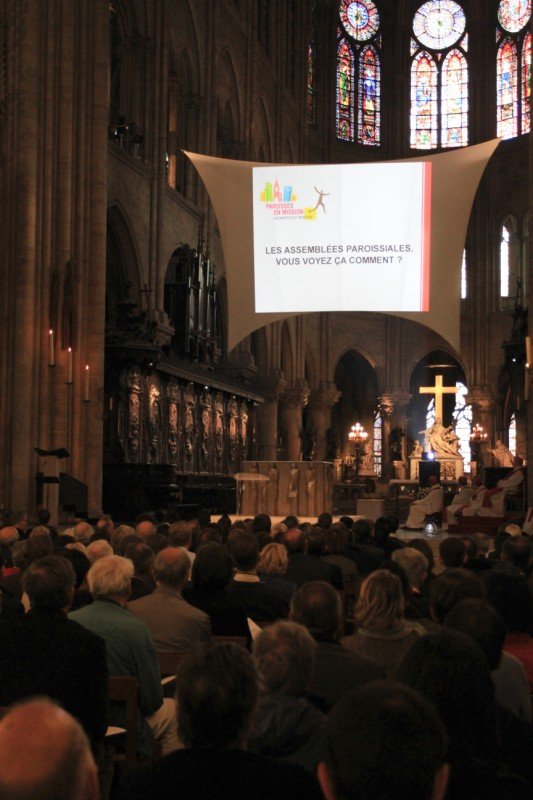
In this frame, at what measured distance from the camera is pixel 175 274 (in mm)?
27344

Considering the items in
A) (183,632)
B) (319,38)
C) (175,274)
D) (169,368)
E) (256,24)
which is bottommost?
(183,632)

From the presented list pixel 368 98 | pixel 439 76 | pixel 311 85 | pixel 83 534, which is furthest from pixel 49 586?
pixel 439 76

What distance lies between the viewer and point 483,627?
11.6 ft

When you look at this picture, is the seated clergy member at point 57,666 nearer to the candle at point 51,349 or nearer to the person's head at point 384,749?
the person's head at point 384,749

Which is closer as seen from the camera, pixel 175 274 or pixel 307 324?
pixel 175 274

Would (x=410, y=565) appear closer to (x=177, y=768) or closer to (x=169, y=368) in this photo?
(x=177, y=768)

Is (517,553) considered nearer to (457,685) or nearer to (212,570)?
(212,570)

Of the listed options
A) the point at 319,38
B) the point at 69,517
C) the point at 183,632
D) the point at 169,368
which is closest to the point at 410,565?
the point at 183,632

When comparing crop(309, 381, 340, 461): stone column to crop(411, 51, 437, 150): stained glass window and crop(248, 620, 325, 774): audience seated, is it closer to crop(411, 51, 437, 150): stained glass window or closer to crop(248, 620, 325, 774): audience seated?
crop(411, 51, 437, 150): stained glass window

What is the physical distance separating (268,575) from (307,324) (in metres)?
33.9

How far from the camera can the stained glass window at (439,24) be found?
4450 centimetres

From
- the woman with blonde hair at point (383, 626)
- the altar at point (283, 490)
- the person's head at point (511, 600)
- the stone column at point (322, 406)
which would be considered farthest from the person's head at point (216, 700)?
the stone column at point (322, 406)

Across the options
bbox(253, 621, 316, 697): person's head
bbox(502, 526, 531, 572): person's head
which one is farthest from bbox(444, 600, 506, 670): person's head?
bbox(502, 526, 531, 572): person's head

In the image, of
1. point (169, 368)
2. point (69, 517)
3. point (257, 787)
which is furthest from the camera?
point (169, 368)
